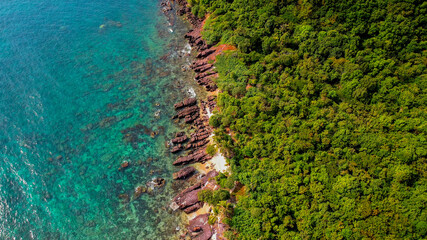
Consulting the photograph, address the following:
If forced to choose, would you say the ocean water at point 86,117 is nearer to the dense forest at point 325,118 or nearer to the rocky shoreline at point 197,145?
the rocky shoreline at point 197,145

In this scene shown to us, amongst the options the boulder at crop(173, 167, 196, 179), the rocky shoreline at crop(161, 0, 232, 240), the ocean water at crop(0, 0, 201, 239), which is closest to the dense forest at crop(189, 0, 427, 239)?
the rocky shoreline at crop(161, 0, 232, 240)

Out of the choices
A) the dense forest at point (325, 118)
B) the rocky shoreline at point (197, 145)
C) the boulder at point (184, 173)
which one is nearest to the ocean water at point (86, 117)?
the boulder at point (184, 173)

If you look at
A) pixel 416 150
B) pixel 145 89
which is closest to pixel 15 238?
pixel 145 89

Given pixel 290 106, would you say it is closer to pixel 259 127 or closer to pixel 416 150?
pixel 259 127

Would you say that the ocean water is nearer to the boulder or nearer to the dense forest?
the boulder

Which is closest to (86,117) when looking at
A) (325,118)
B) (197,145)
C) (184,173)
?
(197,145)

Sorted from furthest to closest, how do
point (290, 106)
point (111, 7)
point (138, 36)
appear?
point (111, 7) < point (138, 36) < point (290, 106)
